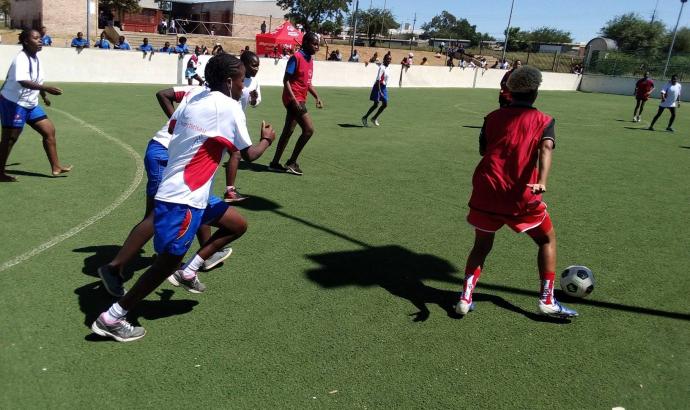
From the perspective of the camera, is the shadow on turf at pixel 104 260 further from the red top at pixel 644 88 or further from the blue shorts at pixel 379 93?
the red top at pixel 644 88

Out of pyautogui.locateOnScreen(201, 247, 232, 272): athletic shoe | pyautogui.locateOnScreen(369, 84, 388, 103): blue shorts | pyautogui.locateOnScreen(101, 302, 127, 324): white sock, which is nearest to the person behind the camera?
pyautogui.locateOnScreen(101, 302, 127, 324): white sock

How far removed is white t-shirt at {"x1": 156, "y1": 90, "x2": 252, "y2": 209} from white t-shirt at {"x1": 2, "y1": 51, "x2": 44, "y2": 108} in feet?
14.4

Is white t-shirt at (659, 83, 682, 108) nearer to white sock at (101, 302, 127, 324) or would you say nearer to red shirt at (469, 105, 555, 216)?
red shirt at (469, 105, 555, 216)

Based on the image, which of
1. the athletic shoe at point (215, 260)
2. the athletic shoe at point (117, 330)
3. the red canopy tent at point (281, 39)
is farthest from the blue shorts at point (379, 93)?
the red canopy tent at point (281, 39)

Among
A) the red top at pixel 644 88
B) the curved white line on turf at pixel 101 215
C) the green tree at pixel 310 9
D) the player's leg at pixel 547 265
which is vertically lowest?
the curved white line on turf at pixel 101 215

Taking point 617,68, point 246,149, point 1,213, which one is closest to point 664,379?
point 246,149

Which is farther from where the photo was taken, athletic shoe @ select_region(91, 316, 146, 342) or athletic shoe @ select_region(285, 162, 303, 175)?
athletic shoe @ select_region(285, 162, 303, 175)

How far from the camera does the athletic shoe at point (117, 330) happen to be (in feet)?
11.3

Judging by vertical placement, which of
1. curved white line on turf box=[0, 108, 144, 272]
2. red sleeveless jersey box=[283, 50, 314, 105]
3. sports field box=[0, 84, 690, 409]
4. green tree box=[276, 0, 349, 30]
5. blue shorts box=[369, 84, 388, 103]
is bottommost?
curved white line on turf box=[0, 108, 144, 272]

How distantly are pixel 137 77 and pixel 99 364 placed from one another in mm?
20313

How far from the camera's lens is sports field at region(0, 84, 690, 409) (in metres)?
3.20

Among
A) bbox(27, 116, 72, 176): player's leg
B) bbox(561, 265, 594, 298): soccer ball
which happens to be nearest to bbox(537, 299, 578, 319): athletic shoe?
bbox(561, 265, 594, 298): soccer ball

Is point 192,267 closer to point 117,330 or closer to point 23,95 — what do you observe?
point 117,330

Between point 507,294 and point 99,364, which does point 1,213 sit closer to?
point 99,364
